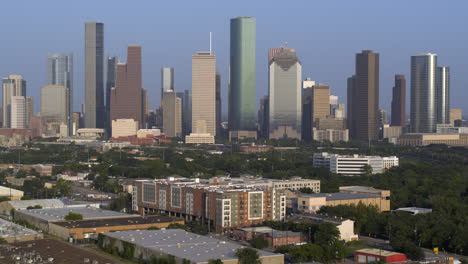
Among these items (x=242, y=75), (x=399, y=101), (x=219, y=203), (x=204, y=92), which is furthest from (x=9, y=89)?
→ (x=219, y=203)

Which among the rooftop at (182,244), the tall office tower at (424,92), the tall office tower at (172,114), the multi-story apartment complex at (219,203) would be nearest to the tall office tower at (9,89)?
the tall office tower at (172,114)

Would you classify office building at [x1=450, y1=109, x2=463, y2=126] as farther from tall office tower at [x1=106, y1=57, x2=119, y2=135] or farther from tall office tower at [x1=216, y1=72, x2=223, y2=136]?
tall office tower at [x1=106, y1=57, x2=119, y2=135]

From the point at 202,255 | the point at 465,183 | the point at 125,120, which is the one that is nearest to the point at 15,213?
the point at 202,255

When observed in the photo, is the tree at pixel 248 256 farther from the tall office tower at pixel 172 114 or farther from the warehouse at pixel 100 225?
the tall office tower at pixel 172 114

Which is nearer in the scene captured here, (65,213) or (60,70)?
(65,213)

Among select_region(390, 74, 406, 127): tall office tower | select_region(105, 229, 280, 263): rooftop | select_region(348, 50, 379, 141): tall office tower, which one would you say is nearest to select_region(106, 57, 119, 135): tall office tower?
select_region(348, 50, 379, 141): tall office tower

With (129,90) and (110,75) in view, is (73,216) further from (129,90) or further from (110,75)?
(110,75)
